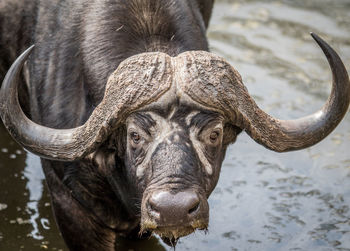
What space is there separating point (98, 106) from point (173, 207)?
81 cm

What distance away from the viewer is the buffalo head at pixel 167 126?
3754 millimetres

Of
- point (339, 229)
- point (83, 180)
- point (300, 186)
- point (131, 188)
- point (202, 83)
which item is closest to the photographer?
point (202, 83)

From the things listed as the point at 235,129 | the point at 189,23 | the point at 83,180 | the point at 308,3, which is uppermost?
the point at 189,23

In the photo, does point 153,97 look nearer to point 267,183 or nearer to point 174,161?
point 174,161

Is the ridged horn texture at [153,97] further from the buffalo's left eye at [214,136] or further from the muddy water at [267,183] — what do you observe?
the muddy water at [267,183]

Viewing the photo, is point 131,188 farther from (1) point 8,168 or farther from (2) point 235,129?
(1) point 8,168

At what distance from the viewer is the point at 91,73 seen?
455 centimetres

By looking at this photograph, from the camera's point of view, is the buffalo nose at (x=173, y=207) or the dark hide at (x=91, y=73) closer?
the buffalo nose at (x=173, y=207)

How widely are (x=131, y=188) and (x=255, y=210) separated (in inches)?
79.3

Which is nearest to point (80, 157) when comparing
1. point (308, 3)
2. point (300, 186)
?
point (300, 186)

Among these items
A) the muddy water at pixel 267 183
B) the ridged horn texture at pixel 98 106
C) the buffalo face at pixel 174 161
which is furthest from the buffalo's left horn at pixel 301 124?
the muddy water at pixel 267 183

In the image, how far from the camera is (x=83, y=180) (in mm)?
4641

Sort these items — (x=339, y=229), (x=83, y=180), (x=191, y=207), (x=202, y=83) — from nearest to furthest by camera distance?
(x=191, y=207)
(x=202, y=83)
(x=83, y=180)
(x=339, y=229)

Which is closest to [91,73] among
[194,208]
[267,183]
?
[194,208]
